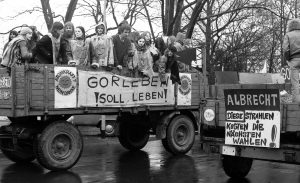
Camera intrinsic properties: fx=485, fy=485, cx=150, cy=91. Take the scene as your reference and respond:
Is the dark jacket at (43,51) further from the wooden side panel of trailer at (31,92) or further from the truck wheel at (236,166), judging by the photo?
the truck wheel at (236,166)

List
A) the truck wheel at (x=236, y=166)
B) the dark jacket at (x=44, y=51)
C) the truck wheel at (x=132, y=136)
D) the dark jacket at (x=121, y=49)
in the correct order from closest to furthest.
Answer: the truck wheel at (x=236, y=166) < the dark jacket at (x=44, y=51) < the dark jacket at (x=121, y=49) < the truck wheel at (x=132, y=136)

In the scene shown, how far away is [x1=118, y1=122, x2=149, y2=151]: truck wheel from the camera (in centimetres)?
1199

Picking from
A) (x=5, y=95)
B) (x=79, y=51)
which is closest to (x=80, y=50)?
(x=79, y=51)

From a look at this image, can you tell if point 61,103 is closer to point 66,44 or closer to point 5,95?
point 5,95

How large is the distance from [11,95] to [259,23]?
29.9 meters

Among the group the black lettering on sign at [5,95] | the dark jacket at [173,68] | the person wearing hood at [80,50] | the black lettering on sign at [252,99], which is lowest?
the black lettering on sign at [252,99]

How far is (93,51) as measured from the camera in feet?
31.4

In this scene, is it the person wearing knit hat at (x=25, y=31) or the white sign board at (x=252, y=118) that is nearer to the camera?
the white sign board at (x=252, y=118)

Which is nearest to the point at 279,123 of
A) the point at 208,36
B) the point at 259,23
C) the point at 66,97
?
the point at 66,97

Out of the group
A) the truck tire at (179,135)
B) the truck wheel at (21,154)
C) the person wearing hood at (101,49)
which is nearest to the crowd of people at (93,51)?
the person wearing hood at (101,49)

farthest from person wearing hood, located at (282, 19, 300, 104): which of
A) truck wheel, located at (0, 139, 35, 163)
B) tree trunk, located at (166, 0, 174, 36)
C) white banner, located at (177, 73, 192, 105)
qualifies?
tree trunk, located at (166, 0, 174, 36)

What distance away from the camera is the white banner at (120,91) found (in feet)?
29.9

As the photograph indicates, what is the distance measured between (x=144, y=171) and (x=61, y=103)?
6.43 ft

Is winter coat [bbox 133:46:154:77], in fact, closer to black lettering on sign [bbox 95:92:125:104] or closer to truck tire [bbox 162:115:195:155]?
black lettering on sign [bbox 95:92:125:104]
